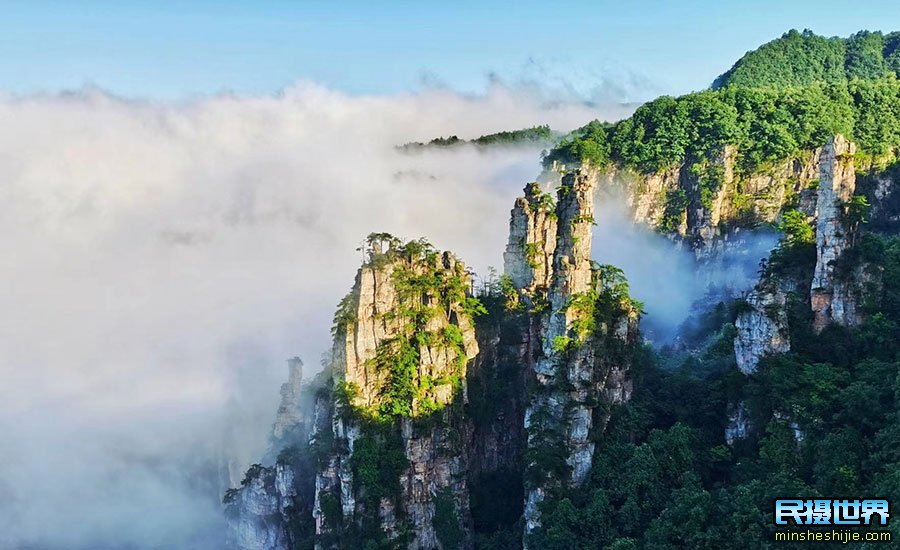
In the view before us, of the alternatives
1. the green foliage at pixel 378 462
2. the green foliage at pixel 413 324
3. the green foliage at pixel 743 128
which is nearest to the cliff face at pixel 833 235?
the green foliage at pixel 413 324

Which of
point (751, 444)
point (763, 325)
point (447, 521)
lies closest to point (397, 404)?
point (447, 521)

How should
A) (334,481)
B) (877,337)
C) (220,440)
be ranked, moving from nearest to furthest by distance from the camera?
(877,337)
(334,481)
(220,440)

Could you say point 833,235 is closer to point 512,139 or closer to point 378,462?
point 378,462

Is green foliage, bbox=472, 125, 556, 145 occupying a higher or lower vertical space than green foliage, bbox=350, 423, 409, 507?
higher

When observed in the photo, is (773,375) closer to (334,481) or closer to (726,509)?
(726,509)

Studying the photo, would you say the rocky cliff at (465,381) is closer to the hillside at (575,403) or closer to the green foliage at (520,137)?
the hillside at (575,403)

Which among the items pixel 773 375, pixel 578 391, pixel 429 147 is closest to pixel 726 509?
pixel 773 375

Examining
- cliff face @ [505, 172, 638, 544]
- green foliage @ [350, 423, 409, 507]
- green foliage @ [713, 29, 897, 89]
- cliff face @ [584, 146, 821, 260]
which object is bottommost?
green foliage @ [350, 423, 409, 507]

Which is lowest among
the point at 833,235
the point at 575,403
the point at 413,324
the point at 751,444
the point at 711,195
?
the point at 751,444

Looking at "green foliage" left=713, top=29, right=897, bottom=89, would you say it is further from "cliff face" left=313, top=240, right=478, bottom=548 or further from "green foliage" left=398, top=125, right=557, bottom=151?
"cliff face" left=313, top=240, right=478, bottom=548

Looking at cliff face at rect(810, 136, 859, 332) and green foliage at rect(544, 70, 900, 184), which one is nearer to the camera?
cliff face at rect(810, 136, 859, 332)

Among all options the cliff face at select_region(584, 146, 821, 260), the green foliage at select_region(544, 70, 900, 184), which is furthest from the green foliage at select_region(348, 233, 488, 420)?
the green foliage at select_region(544, 70, 900, 184)
